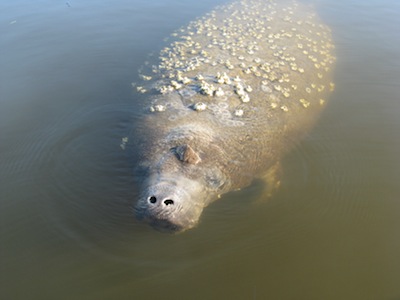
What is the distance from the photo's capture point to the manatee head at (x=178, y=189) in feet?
17.1

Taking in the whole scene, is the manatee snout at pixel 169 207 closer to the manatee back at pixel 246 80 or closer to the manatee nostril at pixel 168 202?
the manatee nostril at pixel 168 202

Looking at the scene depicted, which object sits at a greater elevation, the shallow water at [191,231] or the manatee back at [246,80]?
the manatee back at [246,80]

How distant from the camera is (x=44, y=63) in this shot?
11.5m

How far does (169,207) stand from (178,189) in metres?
0.39

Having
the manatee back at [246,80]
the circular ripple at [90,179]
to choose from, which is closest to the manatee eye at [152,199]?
the circular ripple at [90,179]

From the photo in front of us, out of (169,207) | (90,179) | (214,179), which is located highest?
(169,207)

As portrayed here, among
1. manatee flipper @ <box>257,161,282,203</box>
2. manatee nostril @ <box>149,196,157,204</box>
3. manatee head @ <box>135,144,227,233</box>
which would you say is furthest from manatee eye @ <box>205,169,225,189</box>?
manatee nostril @ <box>149,196,157,204</box>

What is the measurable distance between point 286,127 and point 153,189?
375 cm

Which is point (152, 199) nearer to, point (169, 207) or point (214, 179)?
point (169, 207)

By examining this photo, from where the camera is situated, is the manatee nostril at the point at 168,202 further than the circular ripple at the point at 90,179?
No

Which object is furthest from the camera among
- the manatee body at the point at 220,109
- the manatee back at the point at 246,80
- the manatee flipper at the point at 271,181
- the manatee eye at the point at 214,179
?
the manatee back at the point at 246,80

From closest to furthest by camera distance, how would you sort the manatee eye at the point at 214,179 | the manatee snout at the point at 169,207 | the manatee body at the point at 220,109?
the manatee snout at the point at 169,207 < the manatee body at the point at 220,109 < the manatee eye at the point at 214,179

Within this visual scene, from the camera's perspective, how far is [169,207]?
5.18 meters

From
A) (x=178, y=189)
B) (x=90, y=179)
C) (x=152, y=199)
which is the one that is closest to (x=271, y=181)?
(x=178, y=189)
